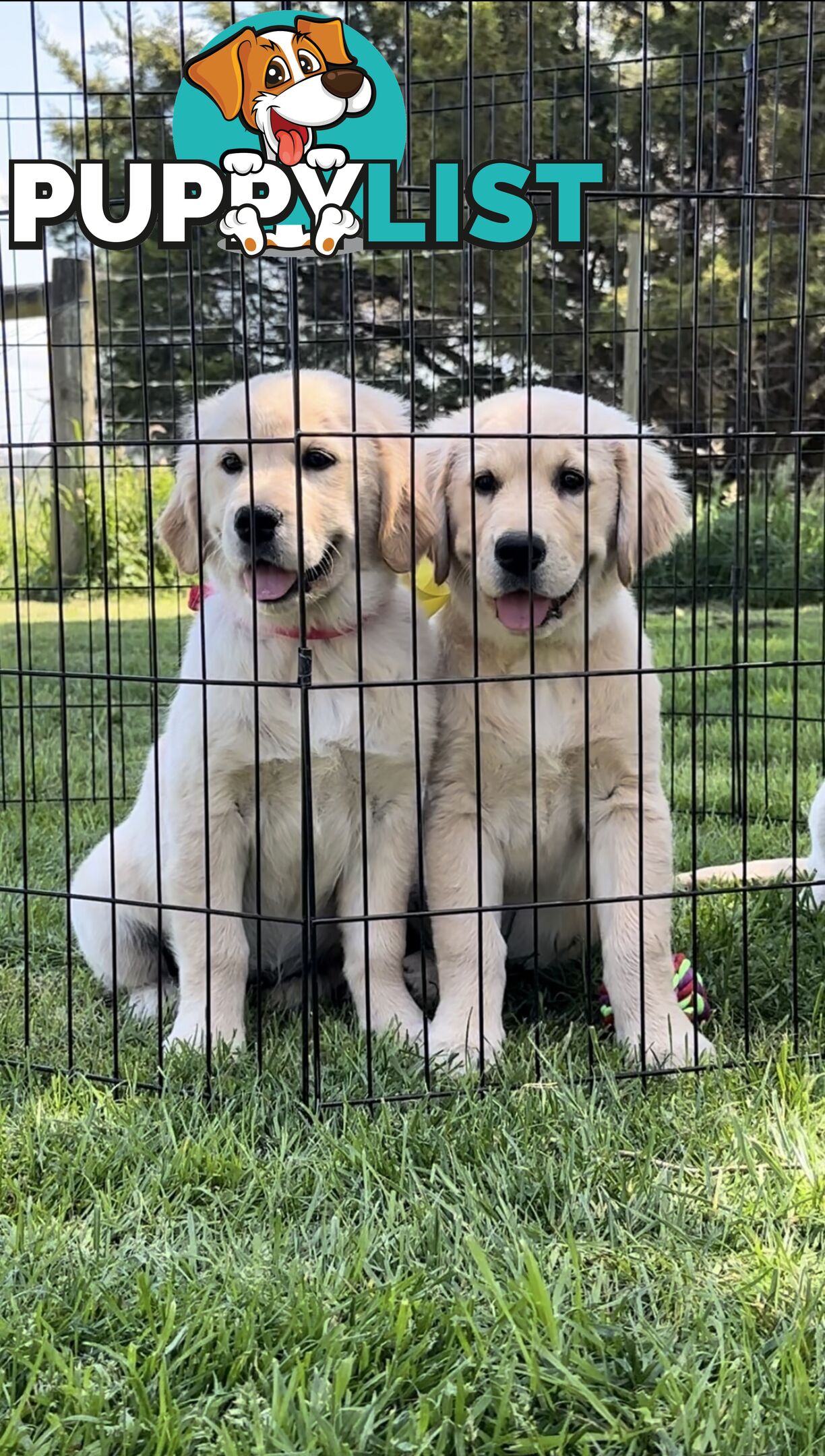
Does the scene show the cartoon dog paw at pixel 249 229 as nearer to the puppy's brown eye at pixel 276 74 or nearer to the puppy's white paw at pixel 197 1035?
the puppy's brown eye at pixel 276 74

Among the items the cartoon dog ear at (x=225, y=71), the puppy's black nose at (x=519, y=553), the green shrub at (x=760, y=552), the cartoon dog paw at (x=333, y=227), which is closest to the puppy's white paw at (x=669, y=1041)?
the puppy's black nose at (x=519, y=553)

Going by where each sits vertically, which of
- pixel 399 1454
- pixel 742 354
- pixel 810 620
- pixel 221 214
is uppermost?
pixel 221 214

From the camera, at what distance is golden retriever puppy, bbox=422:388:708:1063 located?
239 cm

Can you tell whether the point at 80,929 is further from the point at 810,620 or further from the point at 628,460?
the point at 810,620

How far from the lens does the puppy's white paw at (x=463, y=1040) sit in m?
2.25

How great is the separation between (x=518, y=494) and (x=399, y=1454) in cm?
170

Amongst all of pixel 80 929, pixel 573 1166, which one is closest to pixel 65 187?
pixel 80 929

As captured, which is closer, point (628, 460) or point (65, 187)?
point (65, 187)

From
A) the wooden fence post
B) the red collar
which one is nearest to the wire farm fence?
the wooden fence post

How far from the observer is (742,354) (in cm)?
245

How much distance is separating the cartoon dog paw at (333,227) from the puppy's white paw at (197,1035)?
136 centimetres

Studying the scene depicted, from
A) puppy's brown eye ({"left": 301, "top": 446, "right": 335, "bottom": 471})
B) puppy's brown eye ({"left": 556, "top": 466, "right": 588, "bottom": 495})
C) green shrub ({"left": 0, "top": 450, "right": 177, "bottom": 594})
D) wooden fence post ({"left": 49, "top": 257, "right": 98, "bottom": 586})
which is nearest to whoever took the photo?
puppy's brown eye ({"left": 301, "top": 446, "right": 335, "bottom": 471})

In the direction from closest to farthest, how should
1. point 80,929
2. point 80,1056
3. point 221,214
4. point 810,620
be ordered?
point 221,214, point 80,1056, point 80,929, point 810,620

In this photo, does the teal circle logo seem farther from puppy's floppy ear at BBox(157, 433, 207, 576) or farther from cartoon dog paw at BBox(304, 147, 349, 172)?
puppy's floppy ear at BBox(157, 433, 207, 576)
